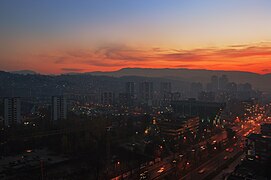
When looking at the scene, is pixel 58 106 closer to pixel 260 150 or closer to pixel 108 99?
pixel 108 99

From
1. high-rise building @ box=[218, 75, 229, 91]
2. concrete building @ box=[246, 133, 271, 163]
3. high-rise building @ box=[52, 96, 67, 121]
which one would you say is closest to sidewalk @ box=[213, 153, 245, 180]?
concrete building @ box=[246, 133, 271, 163]

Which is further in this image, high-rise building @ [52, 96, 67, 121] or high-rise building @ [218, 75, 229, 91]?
high-rise building @ [218, 75, 229, 91]

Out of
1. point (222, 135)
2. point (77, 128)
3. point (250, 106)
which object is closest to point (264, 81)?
point (250, 106)

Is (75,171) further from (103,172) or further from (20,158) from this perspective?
(20,158)

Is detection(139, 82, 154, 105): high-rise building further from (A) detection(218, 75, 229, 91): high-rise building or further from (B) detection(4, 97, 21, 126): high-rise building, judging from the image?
(A) detection(218, 75, 229, 91): high-rise building

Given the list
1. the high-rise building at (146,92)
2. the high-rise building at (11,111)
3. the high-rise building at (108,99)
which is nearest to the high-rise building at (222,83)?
the high-rise building at (146,92)

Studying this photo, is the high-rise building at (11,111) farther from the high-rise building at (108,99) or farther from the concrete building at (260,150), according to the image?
the concrete building at (260,150)

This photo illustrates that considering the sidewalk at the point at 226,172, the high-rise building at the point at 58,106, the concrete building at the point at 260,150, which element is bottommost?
the sidewalk at the point at 226,172

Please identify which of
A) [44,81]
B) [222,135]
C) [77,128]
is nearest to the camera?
[77,128]

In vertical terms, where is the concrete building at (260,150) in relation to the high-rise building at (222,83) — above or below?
below

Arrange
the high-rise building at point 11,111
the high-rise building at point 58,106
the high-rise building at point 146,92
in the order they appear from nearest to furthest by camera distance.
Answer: the high-rise building at point 11,111 → the high-rise building at point 58,106 → the high-rise building at point 146,92

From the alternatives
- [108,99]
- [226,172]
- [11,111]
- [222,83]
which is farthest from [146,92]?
[226,172]
